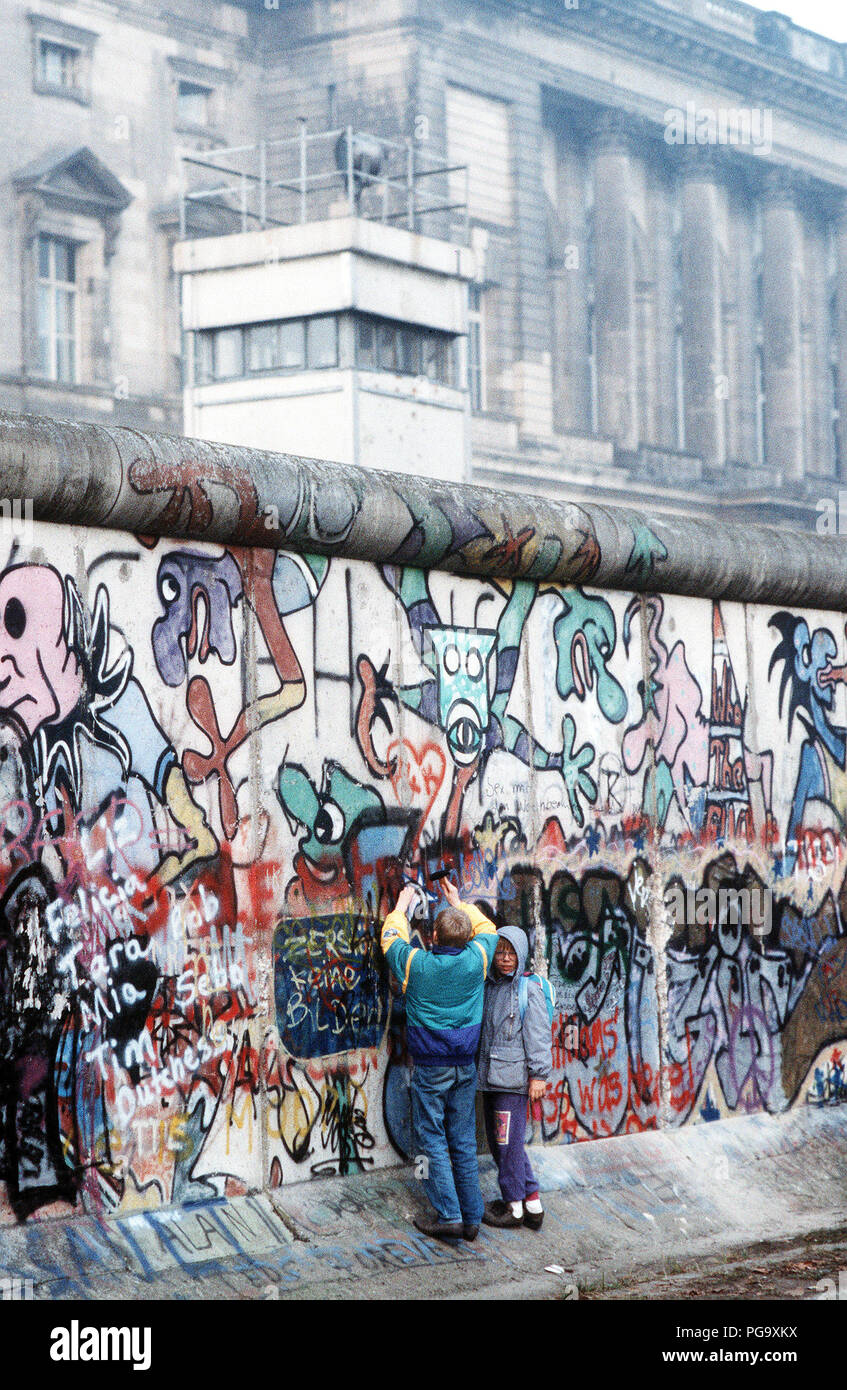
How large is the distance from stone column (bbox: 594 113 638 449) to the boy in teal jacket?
48023 millimetres

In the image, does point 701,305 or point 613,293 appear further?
point 701,305

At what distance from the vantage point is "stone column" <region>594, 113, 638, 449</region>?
55406 millimetres

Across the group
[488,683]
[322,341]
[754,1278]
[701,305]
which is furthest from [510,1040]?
[701,305]

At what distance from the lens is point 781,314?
207 feet

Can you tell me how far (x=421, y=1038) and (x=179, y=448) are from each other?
2.59m

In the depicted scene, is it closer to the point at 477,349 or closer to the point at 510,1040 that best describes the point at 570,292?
the point at 477,349

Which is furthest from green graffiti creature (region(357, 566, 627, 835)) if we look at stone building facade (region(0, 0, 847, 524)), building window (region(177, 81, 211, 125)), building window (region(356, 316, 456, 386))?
building window (region(177, 81, 211, 125))

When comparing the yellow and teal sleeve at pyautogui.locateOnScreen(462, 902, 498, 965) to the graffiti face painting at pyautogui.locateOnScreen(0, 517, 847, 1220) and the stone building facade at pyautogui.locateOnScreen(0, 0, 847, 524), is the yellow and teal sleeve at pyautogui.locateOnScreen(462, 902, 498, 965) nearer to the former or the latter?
the graffiti face painting at pyautogui.locateOnScreen(0, 517, 847, 1220)

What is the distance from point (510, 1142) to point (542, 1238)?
1.39ft

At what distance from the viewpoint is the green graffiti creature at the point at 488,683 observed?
866cm

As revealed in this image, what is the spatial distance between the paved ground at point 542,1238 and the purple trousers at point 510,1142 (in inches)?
7.9

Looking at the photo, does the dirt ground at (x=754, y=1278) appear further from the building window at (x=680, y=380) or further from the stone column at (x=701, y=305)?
the building window at (x=680, y=380)

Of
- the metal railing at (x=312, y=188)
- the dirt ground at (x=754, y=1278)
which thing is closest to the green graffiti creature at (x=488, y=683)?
the dirt ground at (x=754, y=1278)

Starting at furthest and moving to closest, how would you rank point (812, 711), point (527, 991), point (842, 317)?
point (842, 317), point (812, 711), point (527, 991)
